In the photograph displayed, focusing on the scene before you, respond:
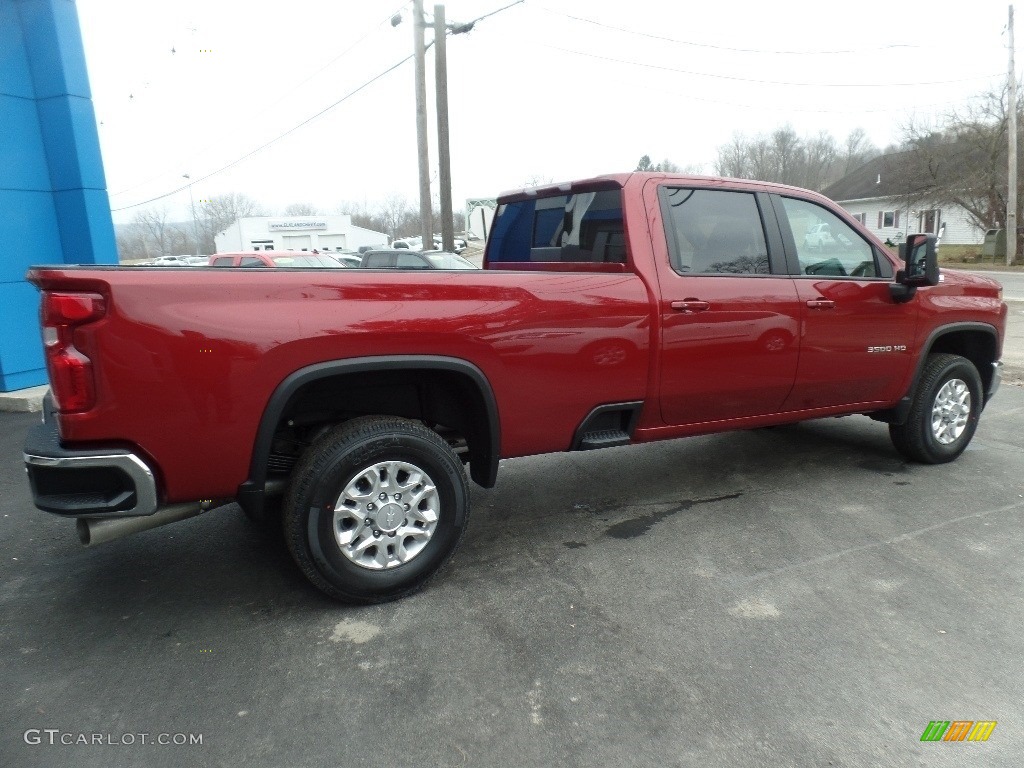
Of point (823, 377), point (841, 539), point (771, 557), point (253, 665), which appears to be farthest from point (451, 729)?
point (823, 377)

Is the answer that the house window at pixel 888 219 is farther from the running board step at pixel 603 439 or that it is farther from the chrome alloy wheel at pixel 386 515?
the chrome alloy wheel at pixel 386 515

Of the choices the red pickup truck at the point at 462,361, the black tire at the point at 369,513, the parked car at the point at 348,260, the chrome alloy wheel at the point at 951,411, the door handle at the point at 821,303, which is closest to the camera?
the red pickup truck at the point at 462,361

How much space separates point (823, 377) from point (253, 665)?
359cm

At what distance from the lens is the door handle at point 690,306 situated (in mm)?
3836

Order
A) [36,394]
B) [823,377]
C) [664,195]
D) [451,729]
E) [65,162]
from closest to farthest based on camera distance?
[451,729], [664,195], [823,377], [36,394], [65,162]

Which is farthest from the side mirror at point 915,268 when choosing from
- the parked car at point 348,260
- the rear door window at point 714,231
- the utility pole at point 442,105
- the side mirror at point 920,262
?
the parked car at point 348,260

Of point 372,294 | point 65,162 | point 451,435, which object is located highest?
point 65,162

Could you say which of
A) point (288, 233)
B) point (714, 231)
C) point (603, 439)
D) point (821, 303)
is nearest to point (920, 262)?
point (821, 303)

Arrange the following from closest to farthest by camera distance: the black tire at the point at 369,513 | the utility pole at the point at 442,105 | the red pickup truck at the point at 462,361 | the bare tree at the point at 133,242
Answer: the red pickup truck at the point at 462,361
the black tire at the point at 369,513
the utility pole at the point at 442,105
the bare tree at the point at 133,242

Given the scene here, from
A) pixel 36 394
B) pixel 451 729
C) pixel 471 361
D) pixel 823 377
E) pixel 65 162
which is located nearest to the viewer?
A: pixel 451 729

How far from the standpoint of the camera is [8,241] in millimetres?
8023

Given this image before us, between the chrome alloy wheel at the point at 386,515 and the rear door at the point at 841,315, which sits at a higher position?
the rear door at the point at 841,315

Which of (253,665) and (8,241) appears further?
(8,241)

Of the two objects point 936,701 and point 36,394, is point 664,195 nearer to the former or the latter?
point 936,701
